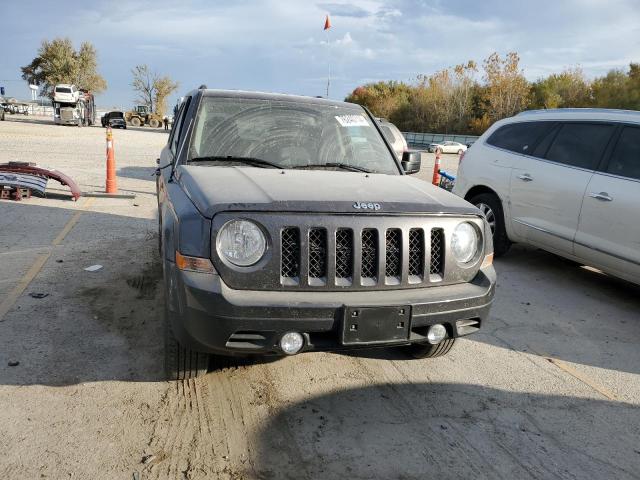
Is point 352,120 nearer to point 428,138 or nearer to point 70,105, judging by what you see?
point 70,105

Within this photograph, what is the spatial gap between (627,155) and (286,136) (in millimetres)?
3440

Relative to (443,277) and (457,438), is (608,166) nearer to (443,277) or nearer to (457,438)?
(443,277)

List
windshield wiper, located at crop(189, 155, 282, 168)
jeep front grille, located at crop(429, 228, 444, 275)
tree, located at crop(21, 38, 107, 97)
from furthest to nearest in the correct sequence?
tree, located at crop(21, 38, 107, 97), windshield wiper, located at crop(189, 155, 282, 168), jeep front grille, located at crop(429, 228, 444, 275)

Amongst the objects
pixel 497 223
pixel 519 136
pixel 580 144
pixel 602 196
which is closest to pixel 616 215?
pixel 602 196

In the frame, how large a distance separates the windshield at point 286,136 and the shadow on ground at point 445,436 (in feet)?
5.56

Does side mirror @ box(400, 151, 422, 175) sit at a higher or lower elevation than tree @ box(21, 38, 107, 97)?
lower

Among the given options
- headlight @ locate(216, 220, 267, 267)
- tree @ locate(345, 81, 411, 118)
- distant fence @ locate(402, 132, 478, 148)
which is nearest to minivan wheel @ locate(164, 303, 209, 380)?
headlight @ locate(216, 220, 267, 267)

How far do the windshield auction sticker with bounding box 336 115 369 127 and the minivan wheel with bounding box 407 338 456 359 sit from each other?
73.2 inches

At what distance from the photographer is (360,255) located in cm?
271

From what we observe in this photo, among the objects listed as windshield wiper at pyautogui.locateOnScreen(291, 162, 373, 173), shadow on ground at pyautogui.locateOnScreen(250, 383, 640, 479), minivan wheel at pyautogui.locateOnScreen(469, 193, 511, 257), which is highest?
windshield wiper at pyautogui.locateOnScreen(291, 162, 373, 173)

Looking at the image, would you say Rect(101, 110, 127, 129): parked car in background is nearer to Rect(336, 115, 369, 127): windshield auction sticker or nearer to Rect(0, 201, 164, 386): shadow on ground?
Rect(0, 201, 164, 386): shadow on ground

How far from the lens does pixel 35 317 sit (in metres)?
4.07

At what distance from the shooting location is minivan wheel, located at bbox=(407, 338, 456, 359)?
11.8ft

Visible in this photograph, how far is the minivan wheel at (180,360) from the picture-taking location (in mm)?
3008
